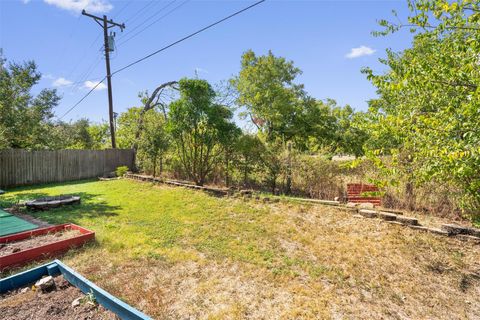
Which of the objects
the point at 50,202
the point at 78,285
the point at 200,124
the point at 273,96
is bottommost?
the point at 78,285

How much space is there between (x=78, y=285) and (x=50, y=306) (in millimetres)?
303

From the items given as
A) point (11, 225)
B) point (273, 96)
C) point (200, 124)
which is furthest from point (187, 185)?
point (273, 96)

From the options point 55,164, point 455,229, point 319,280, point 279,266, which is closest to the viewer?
point 319,280

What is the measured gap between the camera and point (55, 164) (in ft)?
37.4

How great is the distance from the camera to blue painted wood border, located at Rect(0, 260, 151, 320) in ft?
6.92

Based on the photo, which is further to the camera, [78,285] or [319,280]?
[319,280]

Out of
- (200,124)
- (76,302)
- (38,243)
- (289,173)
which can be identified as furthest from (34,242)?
(289,173)

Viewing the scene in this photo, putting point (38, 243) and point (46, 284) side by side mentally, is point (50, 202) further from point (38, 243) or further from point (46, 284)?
point (46, 284)

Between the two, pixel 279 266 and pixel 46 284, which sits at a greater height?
pixel 46 284

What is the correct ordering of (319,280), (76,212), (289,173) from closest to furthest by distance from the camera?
(319,280) → (76,212) → (289,173)

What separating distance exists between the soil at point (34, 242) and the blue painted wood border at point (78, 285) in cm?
105

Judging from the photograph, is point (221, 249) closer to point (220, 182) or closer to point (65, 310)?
point (65, 310)

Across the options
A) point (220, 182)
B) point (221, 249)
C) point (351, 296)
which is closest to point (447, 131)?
point (351, 296)

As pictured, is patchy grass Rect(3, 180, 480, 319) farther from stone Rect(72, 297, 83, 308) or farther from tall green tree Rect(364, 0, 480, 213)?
tall green tree Rect(364, 0, 480, 213)
